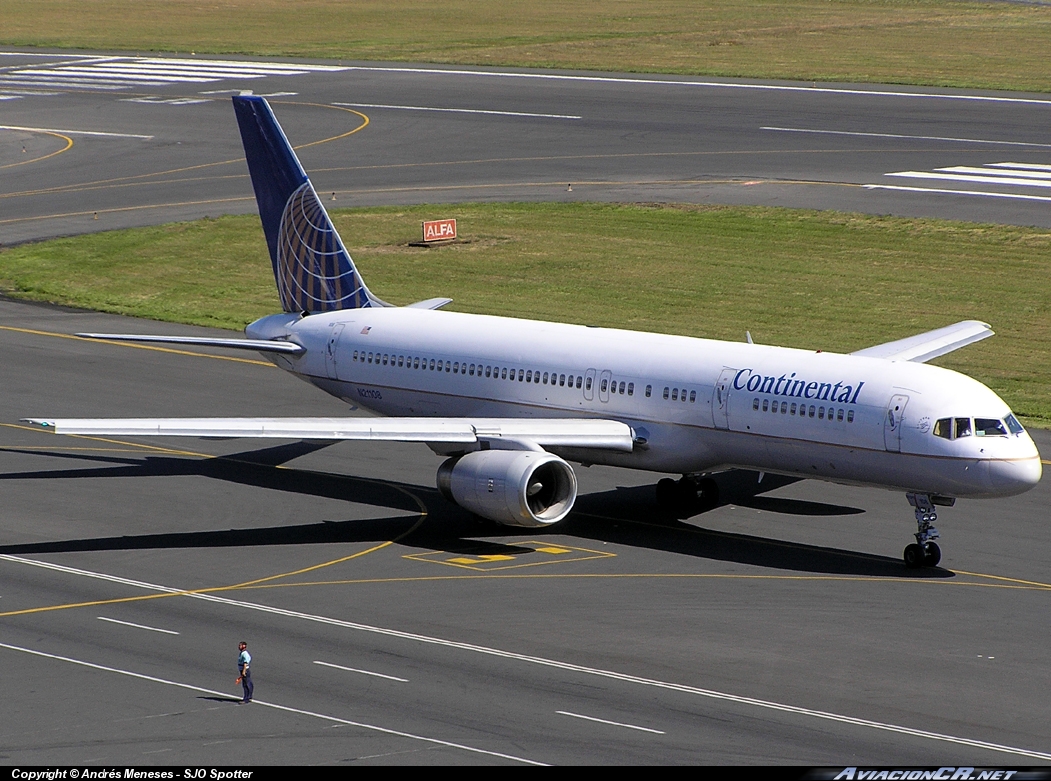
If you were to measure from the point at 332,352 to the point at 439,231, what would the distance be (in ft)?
98.6

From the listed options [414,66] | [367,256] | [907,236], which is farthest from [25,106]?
[907,236]

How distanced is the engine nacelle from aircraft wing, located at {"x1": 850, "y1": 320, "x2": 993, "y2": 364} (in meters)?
10.4

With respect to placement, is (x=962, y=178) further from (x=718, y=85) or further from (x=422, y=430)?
(x=422, y=430)

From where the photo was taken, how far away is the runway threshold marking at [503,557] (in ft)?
123

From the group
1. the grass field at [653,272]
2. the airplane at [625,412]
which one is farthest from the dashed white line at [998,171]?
the airplane at [625,412]

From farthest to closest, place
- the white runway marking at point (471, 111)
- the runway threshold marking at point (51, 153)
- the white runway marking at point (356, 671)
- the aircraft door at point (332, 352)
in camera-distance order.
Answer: the white runway marking at point (471, 111) → the runway threshold marking at point (51, 153) → the aircraft door at point (332, 352) → the white runway marking at point (356, 671)

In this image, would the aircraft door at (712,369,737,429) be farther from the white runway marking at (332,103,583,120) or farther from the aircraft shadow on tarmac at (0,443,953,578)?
the white runway marking at (332,103,583,120)

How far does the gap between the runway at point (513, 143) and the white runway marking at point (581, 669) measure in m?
45.0

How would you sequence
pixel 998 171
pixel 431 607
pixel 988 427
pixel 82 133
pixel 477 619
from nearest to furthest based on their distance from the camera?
pixel 477 619
pixel 431 607
pixel 988 427
pixel 998 171
pixel 82 133

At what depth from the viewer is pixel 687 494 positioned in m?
42.7

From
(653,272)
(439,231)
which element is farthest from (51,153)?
(653,272)

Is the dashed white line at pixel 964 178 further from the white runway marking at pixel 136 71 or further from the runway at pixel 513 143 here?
the white runway marking at pixel 136 71

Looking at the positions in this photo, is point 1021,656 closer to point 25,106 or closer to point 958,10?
point 25,106

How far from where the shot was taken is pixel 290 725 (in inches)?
1097
